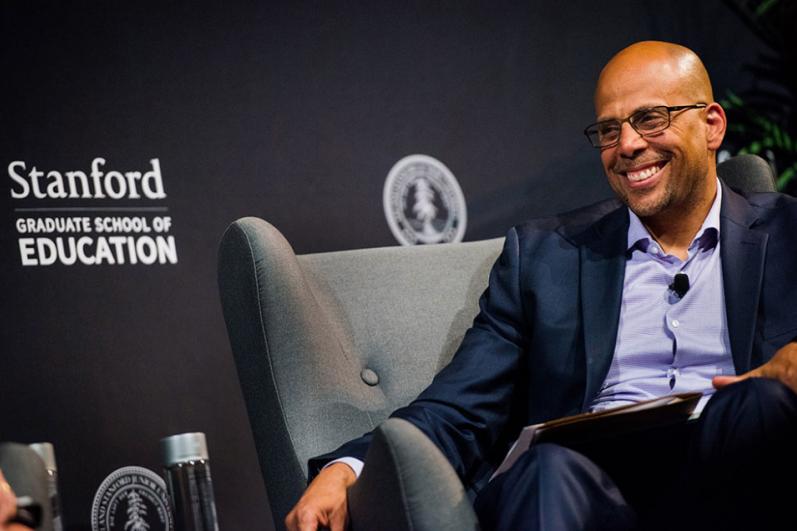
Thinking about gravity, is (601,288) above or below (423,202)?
below

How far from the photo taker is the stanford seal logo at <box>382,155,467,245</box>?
10.6ft

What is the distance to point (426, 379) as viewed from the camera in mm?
2424

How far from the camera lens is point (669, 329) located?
7.30 ft

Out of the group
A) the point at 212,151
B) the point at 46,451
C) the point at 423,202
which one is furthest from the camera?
the point at 423,202

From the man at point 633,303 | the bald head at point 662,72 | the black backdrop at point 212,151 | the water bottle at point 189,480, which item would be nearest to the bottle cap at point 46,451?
the water bottle at point 189,480

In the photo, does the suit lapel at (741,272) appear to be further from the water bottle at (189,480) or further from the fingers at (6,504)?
the fingers at (6,504)

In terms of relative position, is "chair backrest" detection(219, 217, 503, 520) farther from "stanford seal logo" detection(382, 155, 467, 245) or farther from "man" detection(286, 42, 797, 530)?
"stanford seal logo" detection(382, 155, 467, 245)

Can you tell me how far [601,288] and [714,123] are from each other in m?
0.49

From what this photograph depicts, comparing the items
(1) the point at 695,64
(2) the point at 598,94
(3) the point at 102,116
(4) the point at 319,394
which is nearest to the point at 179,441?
(4) the point at 319,394

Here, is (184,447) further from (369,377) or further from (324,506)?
(324,506)

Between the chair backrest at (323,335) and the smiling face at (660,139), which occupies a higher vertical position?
the smiling face at (660,139)

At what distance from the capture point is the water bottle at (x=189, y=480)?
7.48 feet

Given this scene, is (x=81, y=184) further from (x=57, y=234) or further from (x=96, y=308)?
(x=96, y=308)

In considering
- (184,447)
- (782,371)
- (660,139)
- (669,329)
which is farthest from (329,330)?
(782,371)
